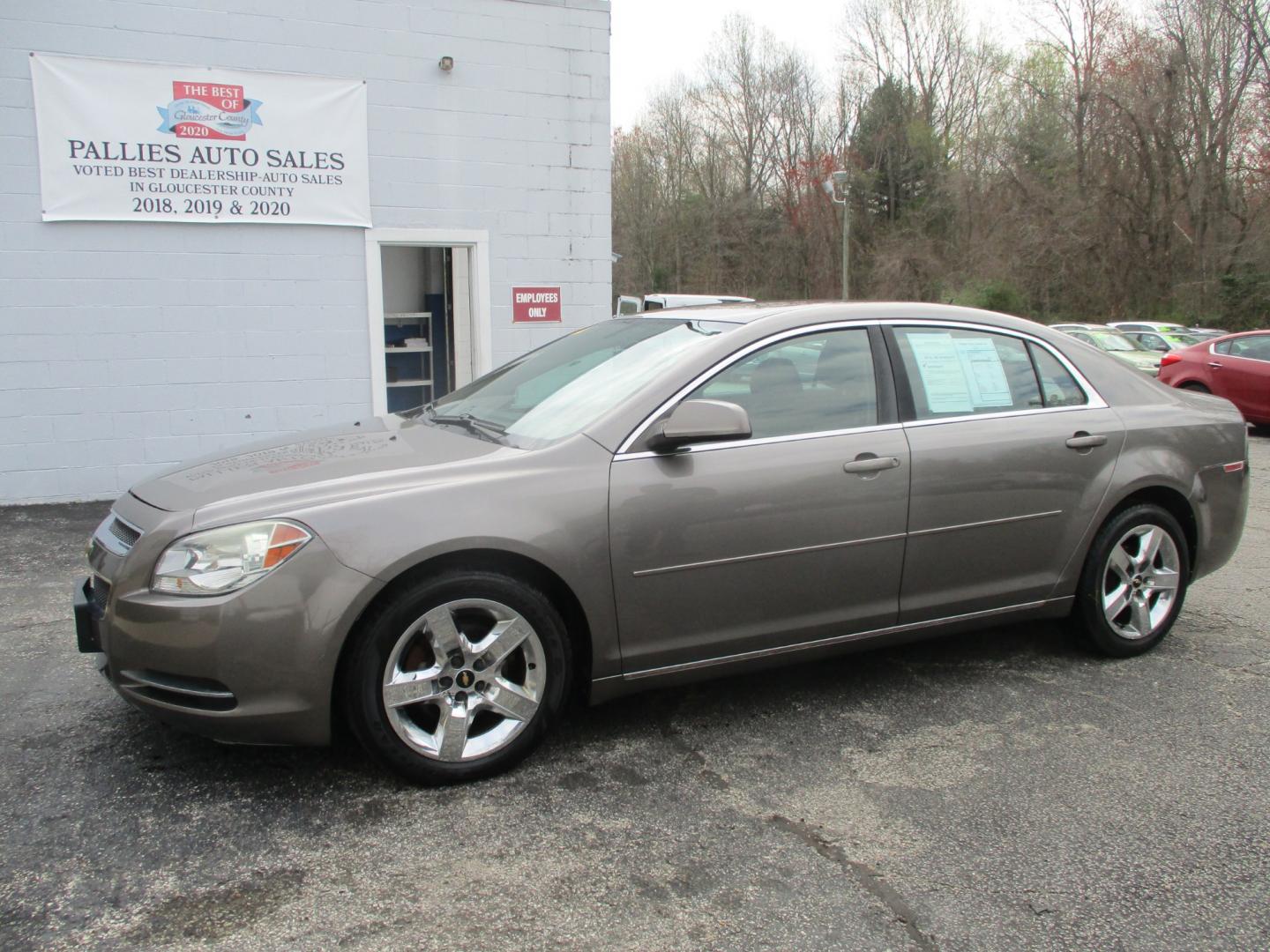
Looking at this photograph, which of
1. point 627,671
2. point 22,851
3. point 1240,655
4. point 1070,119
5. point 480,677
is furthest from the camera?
point 1070,119

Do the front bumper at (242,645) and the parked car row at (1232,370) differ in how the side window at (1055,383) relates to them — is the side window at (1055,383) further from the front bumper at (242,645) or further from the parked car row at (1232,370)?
the parked car row at (1232,370)

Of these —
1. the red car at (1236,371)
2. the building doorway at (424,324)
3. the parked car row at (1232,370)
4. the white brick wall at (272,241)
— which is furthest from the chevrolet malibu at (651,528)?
the red car at (1236,371)

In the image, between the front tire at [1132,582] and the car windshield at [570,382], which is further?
the front tire at [1132,582]

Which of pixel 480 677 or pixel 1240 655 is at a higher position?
pixel 480 677

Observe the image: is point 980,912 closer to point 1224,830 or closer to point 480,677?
point 1224,830

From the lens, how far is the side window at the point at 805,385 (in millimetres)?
3697

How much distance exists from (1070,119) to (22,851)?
38660mm

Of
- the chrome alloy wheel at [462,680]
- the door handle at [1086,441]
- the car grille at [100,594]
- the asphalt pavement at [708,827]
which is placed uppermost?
the door handle at [1086,441]

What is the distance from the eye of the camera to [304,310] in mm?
A: 8695

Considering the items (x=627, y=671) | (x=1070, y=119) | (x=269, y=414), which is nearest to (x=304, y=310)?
(x=269, y=414)

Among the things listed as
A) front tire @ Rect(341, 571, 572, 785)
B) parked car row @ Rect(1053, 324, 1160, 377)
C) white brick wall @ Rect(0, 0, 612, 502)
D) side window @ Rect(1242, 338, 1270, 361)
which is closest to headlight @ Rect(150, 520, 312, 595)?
front tire @ Rect(341, 571, 572, 785)

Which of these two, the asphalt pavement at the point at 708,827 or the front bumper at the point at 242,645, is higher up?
the front bumper at the point at 242,645

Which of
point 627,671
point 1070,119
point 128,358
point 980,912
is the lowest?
point 980,912

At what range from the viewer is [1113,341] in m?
20.8
